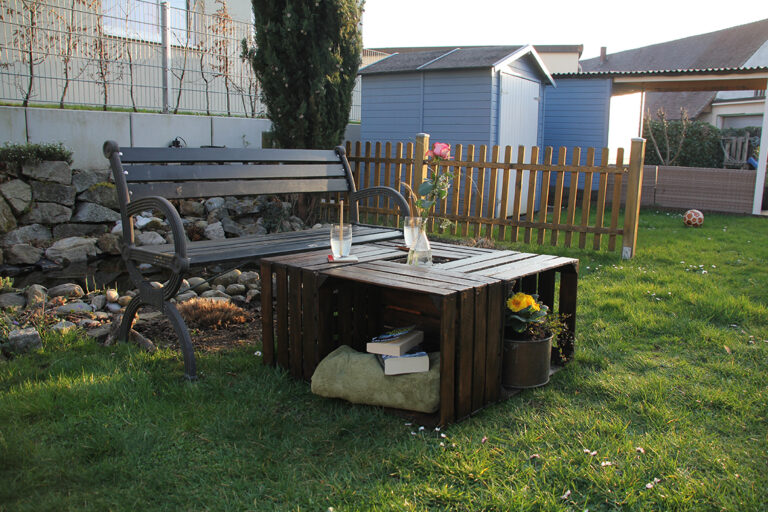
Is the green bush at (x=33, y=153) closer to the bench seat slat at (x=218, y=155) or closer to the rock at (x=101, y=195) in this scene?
the rock at (x=101, y=195)

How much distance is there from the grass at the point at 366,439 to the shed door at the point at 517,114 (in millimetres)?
6817

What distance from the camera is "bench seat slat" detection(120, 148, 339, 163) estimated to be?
394cm

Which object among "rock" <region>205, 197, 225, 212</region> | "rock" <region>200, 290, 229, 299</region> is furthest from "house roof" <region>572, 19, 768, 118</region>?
"rock" <region>200, 290, 229, 299</region>

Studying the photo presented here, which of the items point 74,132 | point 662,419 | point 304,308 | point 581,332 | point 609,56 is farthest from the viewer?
point 609,56

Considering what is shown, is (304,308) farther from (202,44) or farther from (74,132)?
(202,44)

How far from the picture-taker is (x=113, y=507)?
7.29ft

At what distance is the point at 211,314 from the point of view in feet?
14.3

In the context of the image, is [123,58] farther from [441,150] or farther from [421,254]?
[421,254]

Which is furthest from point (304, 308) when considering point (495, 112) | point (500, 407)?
point (495, 112)

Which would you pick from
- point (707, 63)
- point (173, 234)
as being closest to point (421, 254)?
point (173, 234)

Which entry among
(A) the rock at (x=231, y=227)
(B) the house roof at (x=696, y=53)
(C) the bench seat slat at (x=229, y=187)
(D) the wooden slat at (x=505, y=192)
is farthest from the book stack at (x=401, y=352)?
(B) the house roof at (x=696, y=53)

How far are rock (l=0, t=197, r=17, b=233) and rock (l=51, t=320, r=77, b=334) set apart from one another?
2.91m

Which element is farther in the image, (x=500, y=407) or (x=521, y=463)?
(x=500, y=407)

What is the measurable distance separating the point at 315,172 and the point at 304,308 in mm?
2006
